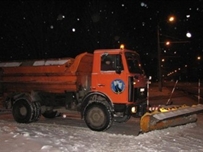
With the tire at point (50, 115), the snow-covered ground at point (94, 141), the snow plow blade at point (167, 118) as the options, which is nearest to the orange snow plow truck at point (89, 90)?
the snow plow blade at point (167, 118)

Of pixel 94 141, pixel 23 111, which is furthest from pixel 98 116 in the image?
pixel 23 111

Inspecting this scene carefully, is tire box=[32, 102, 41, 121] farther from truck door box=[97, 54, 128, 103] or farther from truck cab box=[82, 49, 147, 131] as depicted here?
truck door box=[97, 54, 128, 103]

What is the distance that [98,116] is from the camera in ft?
31.5

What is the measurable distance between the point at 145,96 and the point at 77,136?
3107mm

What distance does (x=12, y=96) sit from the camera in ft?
38.1

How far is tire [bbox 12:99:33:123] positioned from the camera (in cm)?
1100

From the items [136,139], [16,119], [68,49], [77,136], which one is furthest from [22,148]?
[68,49]

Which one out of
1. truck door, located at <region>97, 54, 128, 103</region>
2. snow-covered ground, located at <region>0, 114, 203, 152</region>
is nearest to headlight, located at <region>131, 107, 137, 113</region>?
truck door, located at <region>97, 54, 128, 103</region>

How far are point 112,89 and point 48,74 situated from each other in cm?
241

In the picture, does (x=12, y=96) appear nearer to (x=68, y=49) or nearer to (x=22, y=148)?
(x=22, y=148)

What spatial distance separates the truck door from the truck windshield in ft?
1.00

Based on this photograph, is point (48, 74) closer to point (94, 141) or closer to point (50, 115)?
point (50, 115)

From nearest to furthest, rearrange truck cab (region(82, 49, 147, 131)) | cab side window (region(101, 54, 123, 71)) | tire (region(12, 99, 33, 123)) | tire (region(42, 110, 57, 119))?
truck cab (region(82, 49, 147, 131))
cab side window (region(101, 54, 123, 71))
tire (region(12, 99, 33, 123))
tire (region(42, 110, 57, 119))

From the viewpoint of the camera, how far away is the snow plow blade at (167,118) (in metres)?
8.67
